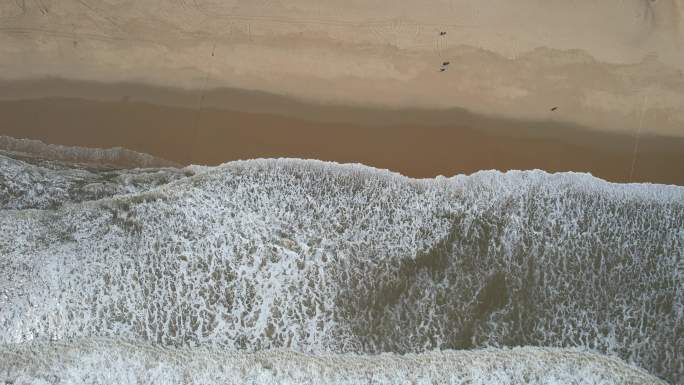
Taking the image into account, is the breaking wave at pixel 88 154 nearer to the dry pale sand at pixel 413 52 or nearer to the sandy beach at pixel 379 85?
the sandy beach at pixel 379 85

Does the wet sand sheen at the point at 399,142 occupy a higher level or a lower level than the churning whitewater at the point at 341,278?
higher

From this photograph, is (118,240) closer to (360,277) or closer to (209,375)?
(209,375)

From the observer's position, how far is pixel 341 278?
10.9ft

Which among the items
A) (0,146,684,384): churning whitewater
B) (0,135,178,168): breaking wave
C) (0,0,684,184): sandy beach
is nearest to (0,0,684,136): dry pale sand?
(0,0,684,184): sandy beach

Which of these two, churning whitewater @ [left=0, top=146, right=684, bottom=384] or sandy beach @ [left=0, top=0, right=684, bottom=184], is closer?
churning whitewater @ [left=0, top=146, right=684, bottom=384]

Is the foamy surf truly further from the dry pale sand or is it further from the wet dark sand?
the dry pale sand

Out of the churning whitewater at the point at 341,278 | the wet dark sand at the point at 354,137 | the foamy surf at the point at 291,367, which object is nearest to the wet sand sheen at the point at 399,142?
the wet dark sand at the point at 354,137

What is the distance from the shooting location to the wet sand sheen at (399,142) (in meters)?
3.86

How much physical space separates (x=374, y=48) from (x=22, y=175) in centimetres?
207

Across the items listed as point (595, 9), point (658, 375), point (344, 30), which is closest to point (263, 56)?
point (344, 30)

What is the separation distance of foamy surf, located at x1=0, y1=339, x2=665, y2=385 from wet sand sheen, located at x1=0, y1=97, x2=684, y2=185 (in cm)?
115

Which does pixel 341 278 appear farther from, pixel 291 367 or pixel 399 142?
pixel 399 142

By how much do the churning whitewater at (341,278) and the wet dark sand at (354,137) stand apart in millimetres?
392

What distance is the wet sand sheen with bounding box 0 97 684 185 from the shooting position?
3855mm
